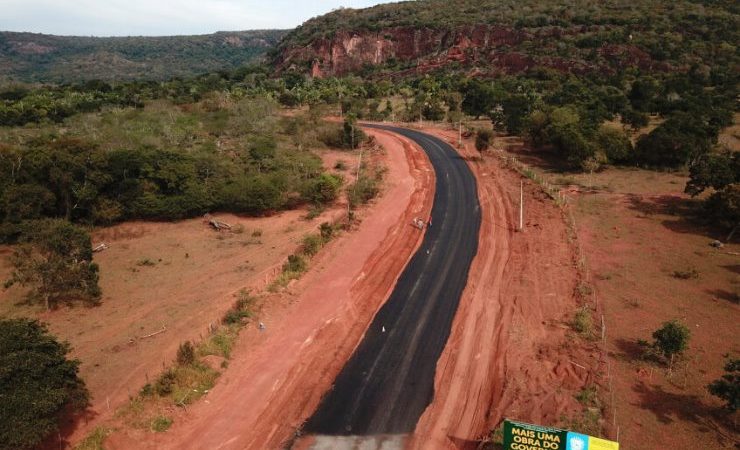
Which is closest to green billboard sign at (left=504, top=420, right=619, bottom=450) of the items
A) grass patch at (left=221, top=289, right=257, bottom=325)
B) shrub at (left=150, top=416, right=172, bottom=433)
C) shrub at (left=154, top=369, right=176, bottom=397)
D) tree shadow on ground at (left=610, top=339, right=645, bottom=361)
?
tree shadow on ground at (left=610, top=339, right=645, bottom=361)

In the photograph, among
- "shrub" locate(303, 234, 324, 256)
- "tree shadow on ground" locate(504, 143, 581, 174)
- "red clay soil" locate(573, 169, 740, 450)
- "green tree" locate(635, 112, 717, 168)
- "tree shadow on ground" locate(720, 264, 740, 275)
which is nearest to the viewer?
"red clay soil" locate(573, 169, 740, 450)

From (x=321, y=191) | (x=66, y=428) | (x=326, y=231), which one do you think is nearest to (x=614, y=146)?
(x=321, y=191)

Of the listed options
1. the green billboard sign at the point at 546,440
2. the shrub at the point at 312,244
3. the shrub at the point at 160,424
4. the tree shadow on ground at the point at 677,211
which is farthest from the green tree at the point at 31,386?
the tree shadow on ground at the point at 677,211

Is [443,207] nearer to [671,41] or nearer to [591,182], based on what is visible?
[591,182]

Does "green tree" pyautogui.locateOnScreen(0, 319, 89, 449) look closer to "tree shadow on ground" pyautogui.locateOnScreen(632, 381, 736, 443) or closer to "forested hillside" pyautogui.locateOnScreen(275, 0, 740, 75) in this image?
"tree shadow on ground" pyautogui.locateOnScreen(632, 381, 736, 443)

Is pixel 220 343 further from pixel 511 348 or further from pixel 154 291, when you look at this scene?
pixel 511 348

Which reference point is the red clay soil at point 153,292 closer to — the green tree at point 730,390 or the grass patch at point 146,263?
the grass patch at point 146,263
